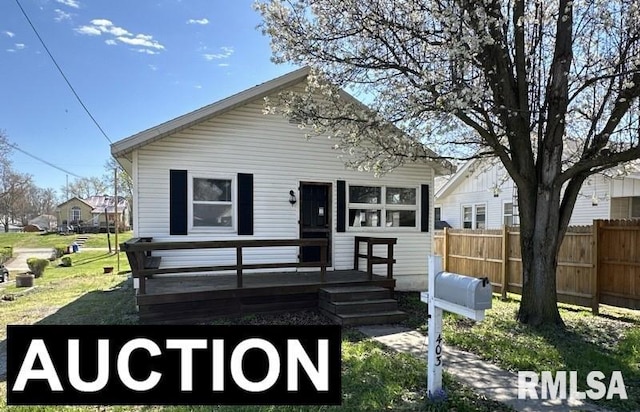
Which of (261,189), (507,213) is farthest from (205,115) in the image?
(507,213)

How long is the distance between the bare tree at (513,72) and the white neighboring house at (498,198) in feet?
8.49

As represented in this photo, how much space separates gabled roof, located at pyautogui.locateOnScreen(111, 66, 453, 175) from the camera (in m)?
7.40

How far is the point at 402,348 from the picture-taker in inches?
210

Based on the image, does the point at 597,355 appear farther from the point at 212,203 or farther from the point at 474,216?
the point at 474,216

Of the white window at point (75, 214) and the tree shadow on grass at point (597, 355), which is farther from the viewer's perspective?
the white window at point (75, 214)

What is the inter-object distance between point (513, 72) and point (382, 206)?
13.4 feet

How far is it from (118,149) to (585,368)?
7.64m

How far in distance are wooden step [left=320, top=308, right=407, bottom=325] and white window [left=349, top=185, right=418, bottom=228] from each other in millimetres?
2992

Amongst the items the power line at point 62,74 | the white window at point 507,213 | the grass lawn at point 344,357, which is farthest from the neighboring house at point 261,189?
the white window at point 507,213

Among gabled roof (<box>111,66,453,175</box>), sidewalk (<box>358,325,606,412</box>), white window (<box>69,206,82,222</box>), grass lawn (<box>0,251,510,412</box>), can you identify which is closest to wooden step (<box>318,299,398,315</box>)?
grass lawn (<box>0,251,510,412</box>)

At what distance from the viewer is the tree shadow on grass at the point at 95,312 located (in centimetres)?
660

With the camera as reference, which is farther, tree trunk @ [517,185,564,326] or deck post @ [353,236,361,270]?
deck post @ [353,236,361,270]

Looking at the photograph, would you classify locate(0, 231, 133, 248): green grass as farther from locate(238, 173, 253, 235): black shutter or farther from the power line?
locate(238, 173, 253, 235): black shutter

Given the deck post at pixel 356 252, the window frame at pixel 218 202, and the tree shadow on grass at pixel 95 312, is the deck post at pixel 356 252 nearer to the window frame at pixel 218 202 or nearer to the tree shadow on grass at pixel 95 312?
the window frame at pixel 218 202
